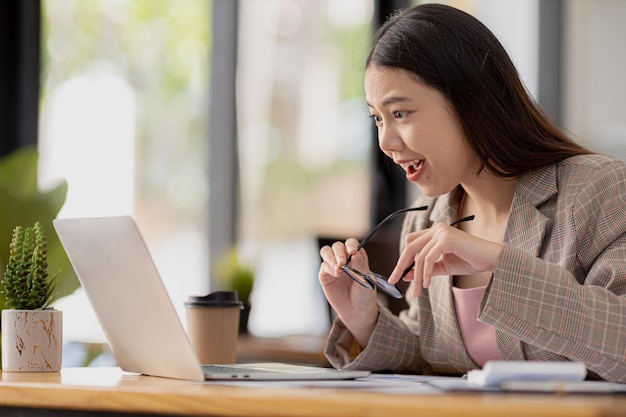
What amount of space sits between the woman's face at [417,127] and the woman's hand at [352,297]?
19 cm

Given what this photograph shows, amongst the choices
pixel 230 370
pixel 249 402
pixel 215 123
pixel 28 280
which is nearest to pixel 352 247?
pixel 230 370

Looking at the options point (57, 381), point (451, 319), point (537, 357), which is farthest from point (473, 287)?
point (57, 381)

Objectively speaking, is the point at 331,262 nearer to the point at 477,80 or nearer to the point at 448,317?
the point at 448,317

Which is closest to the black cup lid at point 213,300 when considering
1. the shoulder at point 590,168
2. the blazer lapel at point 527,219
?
the blazer lapel at point 527,219

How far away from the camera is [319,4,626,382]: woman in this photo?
1624 millimetres

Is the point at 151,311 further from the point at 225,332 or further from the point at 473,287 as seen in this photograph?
the point at 473,287

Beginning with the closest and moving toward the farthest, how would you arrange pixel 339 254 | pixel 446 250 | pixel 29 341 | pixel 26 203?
pixel 446 250 → pixel 29 341 → pixel 339 254 → pixel 26 203

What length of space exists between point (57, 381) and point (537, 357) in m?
0.79

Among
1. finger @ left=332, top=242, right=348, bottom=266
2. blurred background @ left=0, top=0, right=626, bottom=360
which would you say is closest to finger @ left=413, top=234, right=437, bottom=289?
finger @ left=332, top=242, right=348, bottom=266

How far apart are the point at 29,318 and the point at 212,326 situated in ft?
1.07

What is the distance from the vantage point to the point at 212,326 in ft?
5.68

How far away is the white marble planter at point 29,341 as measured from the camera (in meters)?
1.55

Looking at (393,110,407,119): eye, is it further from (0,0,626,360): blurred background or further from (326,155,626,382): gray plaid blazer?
(0,0,626,360): blurred background

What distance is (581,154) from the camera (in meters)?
1.77
